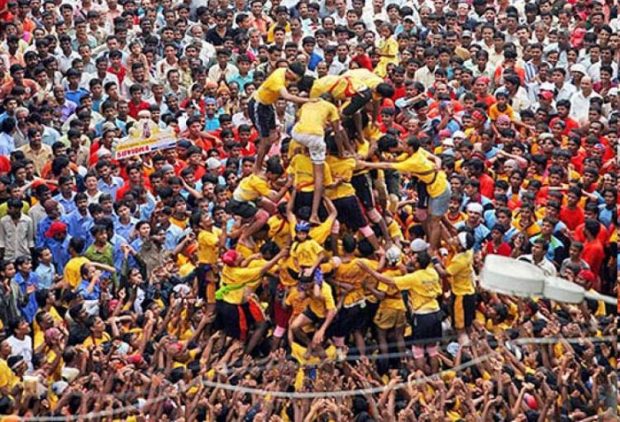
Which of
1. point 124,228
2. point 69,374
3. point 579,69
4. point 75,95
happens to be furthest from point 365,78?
point 579,69

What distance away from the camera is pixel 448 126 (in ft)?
75.1

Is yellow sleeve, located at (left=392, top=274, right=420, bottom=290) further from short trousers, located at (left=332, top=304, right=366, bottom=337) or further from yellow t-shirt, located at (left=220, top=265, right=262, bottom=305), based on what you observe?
yellow t-shirt, located at (left=220, top=265, right=262, bottom=305)

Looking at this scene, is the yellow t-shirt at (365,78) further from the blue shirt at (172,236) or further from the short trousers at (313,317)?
the blue shirt at (172,236)

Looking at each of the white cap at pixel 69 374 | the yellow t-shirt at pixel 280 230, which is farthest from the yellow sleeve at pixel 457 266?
the white cap at pixel 69 374

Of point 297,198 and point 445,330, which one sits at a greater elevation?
point 297,198

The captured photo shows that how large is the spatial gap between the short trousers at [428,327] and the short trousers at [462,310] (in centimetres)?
30

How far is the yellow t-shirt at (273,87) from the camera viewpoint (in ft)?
63.4

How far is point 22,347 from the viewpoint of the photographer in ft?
59.8

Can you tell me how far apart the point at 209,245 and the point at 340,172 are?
1445mm

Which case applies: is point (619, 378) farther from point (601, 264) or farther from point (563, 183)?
point (563, 183)

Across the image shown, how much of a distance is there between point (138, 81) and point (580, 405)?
876cm

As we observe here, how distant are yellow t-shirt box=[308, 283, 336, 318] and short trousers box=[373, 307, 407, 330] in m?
0.52

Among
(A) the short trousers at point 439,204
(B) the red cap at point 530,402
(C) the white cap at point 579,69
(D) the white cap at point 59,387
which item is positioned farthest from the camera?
(C) the white cap at point 579,69

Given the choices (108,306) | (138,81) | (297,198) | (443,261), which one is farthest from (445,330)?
(138,81)
